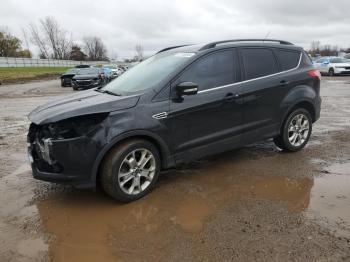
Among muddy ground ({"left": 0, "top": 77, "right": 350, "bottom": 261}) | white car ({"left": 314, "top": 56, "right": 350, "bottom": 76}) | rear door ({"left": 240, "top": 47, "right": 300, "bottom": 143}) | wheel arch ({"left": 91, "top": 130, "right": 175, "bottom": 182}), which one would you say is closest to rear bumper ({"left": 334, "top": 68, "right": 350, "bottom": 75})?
white car ({"left": 314, "top": 56, "right": 350, "bottom": 76})

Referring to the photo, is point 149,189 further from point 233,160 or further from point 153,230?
point 233,160

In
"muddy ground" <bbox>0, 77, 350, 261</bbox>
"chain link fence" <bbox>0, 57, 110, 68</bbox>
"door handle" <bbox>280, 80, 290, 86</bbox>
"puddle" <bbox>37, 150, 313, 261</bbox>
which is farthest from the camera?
"chain link fence" <bbox>0, 57, 110, 68</bbox>

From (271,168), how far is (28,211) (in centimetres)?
334

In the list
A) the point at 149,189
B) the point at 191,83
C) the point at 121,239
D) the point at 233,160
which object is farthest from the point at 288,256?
the point at 233,160

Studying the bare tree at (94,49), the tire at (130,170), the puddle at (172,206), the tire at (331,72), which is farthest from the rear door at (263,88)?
the bare tree at (94,49)

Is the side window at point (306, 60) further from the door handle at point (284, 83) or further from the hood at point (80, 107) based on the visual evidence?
the hood at point (80, 107)

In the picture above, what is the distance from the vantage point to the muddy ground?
3.20 meters

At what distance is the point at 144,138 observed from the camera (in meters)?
4.34

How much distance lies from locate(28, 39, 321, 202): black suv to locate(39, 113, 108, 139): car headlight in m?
0.01

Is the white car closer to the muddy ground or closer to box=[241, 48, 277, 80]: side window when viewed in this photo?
box=[241, 48, 277, 80]: side window

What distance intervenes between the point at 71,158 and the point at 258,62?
3.15 meters

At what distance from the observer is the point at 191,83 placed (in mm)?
4480

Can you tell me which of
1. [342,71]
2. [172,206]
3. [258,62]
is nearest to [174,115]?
[172,206]

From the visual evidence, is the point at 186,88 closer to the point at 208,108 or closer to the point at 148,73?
the point at 208,108
